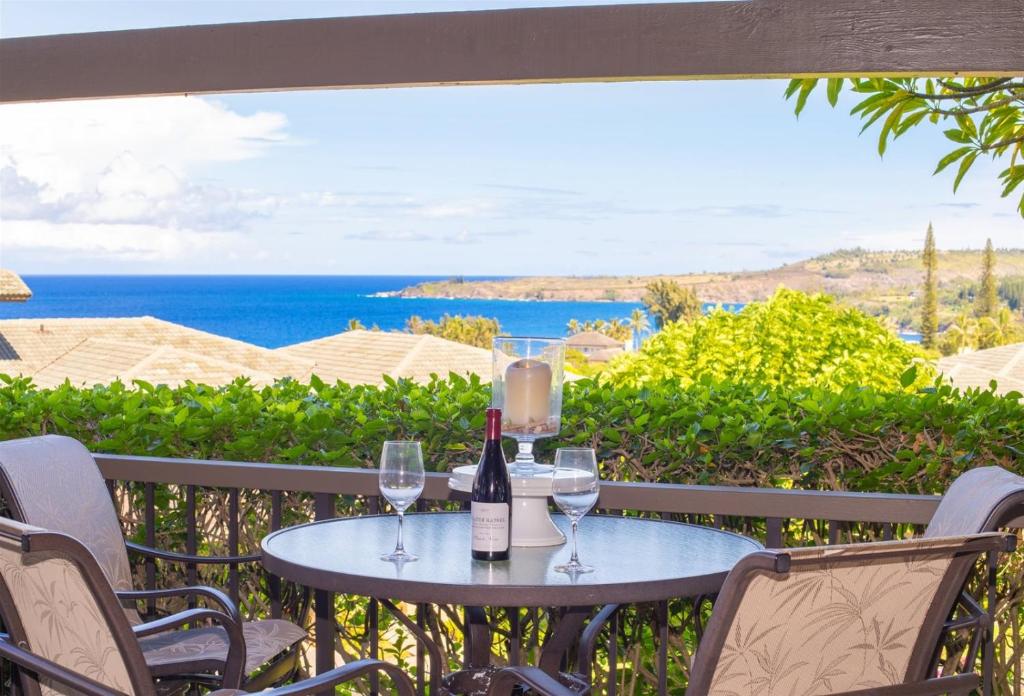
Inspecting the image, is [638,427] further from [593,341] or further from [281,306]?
[281,306]

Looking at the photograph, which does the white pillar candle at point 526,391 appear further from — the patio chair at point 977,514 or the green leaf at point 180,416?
the green leaf at point 180,416

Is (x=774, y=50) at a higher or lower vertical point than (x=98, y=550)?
higher

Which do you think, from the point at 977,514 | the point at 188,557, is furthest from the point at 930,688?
the point at 188,557

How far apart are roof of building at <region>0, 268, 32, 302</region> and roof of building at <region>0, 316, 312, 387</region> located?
1570mm

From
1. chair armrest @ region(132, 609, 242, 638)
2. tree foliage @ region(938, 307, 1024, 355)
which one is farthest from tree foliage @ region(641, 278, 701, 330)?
chair armrest @ region(132, 609, 242, 638)

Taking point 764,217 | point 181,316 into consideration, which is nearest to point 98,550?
point 764,217

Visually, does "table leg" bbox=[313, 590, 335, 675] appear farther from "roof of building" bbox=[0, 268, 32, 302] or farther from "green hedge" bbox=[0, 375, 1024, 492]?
"roof of building" bbox=[0, 268, 32, 302]

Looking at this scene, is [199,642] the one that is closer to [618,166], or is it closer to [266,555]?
[266,555]

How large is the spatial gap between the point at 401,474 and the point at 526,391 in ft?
1.15

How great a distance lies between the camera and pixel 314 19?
2.98 m

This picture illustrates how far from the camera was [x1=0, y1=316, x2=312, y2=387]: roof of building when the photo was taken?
15203 millimetres

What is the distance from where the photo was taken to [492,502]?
2338 millimetres

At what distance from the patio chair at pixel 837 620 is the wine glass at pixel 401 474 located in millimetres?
622

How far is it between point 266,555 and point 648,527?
0.98 m
